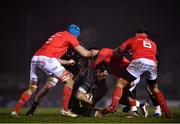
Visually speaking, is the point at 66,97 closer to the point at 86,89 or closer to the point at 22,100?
the point at 86,89

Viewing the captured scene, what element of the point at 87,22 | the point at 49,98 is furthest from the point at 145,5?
the point at 49,98

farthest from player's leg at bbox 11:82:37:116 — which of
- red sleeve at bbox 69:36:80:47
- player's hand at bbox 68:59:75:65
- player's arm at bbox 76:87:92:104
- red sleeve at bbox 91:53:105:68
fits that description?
red sleeve at bbox 91:53:105:68

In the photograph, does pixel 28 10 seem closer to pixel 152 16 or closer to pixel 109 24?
pixel 109 24

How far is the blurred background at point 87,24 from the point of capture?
102 feet

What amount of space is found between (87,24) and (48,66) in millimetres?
20535

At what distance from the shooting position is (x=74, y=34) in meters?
12.5

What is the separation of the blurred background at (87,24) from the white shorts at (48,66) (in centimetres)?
1770

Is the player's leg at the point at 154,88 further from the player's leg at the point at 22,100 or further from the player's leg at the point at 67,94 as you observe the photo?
the player's leg at the point at 22,100

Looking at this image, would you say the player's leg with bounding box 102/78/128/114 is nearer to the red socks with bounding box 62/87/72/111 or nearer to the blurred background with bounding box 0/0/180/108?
the red socks with bounding box 62/87/72/111

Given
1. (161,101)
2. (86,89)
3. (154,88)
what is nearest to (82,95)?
(86,89)

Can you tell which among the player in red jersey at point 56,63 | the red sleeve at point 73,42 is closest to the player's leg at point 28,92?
the player in red jersey at point 56,63

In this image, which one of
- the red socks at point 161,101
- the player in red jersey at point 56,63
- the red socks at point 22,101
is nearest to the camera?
the red socks at point 22,101

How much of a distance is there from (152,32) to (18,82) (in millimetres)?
8286

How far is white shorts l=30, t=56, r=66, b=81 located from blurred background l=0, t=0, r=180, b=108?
58.1 ft
